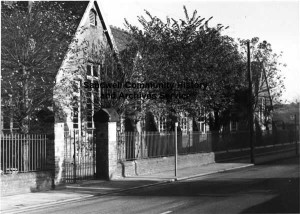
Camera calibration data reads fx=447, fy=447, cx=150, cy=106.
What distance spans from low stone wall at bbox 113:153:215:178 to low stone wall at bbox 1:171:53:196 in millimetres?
3878

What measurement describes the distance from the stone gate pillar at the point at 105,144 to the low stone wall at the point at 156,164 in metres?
0.59

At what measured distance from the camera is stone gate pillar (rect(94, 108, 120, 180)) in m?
17.7

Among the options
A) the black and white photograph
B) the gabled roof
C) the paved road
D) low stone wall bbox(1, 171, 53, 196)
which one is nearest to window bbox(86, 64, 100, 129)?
the black and white photograph

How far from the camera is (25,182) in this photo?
46.2ft

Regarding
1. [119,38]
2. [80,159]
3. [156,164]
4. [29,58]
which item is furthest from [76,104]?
[119,38]

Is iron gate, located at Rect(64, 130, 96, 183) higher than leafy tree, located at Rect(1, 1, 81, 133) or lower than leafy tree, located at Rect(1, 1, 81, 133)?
lower

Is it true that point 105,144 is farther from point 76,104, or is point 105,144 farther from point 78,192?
point 78,192

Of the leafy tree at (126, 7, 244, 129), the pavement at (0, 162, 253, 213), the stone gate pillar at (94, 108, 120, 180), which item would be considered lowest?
the pavement at (0, 162, 253, 213)

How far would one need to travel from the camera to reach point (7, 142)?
1381 centimetres

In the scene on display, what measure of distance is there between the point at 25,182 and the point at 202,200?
570 cm

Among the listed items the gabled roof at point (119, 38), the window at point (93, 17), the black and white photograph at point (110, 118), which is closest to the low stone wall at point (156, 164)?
the black and white photograph at point (110, 118)

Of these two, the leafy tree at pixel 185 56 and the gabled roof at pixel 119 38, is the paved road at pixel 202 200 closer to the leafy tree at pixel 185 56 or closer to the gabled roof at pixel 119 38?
the leafy tree at pixel 185 56

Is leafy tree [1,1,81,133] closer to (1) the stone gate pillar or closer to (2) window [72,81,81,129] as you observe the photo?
(2) window [72,81,81,129]

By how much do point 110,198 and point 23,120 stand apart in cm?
536
